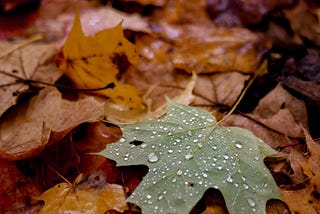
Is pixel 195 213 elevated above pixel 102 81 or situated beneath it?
situated beneath

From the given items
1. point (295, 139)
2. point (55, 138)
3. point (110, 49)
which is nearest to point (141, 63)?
point (110, 49)

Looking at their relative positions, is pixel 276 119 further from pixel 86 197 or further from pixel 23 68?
pixel 23 68

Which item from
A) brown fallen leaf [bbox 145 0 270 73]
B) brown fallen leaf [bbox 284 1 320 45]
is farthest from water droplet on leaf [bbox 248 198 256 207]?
brown fallen leaf [bbox 284 1 320 45]

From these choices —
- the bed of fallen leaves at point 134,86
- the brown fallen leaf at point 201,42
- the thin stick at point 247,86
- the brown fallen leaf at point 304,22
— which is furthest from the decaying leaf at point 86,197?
the brown fallen leaf at point 304,22

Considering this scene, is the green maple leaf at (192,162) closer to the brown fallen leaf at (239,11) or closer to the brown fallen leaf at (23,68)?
the brown fallen leaf at (23,68)

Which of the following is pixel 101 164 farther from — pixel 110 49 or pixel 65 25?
pixel 65 25

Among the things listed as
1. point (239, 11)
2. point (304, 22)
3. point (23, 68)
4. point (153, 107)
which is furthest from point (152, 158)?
point (304, 22)
